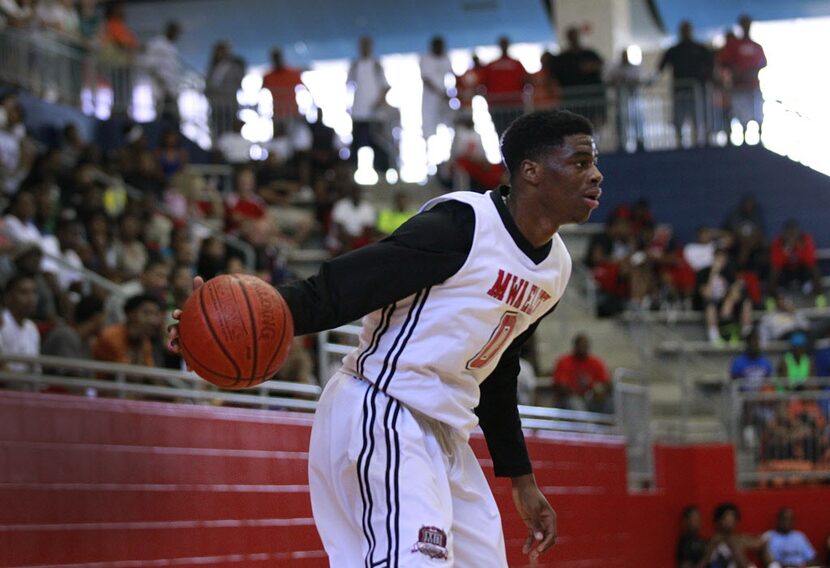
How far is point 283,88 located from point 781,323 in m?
7.69

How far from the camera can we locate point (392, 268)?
4.12 m

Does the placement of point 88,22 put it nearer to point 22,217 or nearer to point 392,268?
point 22,217

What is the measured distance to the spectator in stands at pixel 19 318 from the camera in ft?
28.7

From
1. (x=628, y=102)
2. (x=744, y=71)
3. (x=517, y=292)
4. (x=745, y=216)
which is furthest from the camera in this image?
(x=628, y=102)

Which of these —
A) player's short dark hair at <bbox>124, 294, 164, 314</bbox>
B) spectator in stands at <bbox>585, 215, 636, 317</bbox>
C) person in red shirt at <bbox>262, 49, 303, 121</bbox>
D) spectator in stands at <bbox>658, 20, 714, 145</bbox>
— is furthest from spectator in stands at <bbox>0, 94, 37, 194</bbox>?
spectator in stands at <bbox>658, 20, 714, 145</bbox>

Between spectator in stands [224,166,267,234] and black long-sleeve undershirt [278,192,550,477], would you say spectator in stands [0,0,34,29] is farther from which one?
black long-sleeve undershirt [278,192,550,477]

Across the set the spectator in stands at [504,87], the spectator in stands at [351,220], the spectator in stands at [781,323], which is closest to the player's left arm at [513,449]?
the spectator in stands at [351,220]

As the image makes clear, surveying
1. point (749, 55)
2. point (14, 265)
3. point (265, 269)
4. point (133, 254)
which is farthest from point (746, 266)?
point (14, 265)

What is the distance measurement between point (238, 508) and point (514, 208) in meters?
4.13

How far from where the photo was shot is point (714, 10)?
89.0ft

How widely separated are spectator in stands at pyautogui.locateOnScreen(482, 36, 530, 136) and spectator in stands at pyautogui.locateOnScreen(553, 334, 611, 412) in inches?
246

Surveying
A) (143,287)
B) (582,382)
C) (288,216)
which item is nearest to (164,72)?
(288,216)

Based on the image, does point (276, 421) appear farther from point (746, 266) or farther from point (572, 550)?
point (746, 266)

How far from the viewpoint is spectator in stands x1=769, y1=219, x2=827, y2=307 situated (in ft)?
59.8
